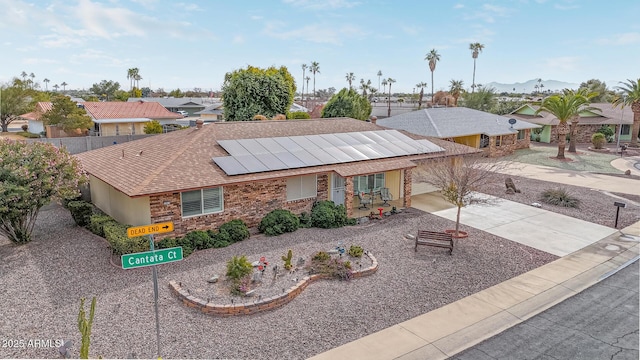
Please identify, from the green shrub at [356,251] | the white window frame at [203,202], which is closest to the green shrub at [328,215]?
the green shrub at [356,251]

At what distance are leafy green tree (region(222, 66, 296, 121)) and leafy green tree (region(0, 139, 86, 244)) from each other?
29.4 meters

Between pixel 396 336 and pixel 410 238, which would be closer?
pixel 396 336

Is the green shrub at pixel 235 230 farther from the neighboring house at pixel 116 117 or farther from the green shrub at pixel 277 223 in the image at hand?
the neighboring house at pixel 116 117

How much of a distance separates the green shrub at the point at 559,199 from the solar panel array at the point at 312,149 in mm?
6262

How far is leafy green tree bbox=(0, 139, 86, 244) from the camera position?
1473 cm

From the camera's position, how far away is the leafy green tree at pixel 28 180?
48.3 ft

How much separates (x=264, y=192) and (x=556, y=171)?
25422 mm

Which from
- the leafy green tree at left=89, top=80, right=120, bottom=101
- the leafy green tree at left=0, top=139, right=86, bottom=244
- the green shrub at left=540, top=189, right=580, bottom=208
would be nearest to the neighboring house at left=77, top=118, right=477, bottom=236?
the leafy green tree at left=0, top=139, right=86, bottom=244

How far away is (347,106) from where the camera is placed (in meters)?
46.2

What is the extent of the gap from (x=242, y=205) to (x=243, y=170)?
4.65 ft

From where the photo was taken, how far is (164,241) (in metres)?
15.3

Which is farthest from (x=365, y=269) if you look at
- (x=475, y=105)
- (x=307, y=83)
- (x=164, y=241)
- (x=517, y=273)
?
(x=307, y=83)

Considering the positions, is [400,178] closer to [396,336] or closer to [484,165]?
[484,165]

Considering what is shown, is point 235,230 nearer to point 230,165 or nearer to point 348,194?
point 230,165
